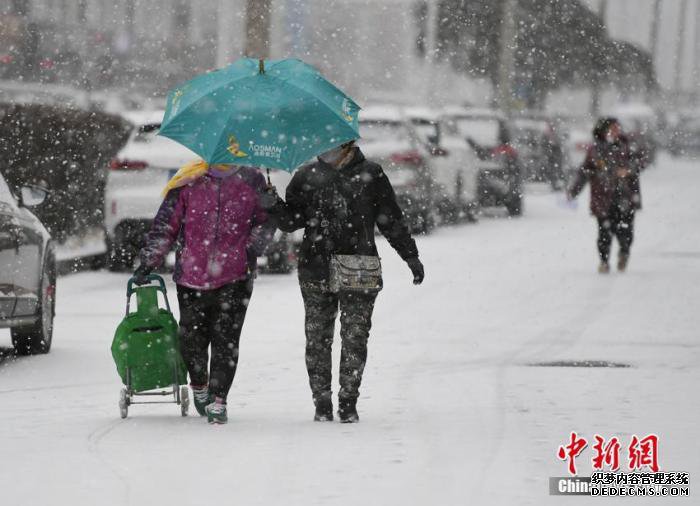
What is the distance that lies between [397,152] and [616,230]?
453 centimetres

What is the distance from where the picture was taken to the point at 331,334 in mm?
8820

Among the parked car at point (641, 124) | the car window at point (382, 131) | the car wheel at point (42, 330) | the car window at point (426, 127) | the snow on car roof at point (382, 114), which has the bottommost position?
the parked car at point (641, 124)

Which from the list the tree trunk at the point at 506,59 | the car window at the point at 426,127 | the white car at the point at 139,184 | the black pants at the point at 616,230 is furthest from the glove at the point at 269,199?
the tree trunk at the point at 506,59

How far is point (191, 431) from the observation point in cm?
859

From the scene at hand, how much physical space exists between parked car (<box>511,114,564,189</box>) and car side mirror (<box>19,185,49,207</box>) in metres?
25.2

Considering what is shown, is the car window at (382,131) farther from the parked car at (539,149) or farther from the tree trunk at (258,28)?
the parked car at (539,149)

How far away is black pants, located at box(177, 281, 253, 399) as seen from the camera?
875 cm

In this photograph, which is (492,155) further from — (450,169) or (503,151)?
(450,169)

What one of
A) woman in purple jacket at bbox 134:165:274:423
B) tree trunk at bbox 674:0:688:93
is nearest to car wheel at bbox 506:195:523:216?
woman in purple jacket at bbox 134:165:274:423

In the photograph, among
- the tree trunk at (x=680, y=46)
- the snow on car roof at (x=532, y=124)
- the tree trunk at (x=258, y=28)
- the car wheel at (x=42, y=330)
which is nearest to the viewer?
the car wheel at (x=42, y=330)

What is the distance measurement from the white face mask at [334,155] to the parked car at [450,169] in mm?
15968

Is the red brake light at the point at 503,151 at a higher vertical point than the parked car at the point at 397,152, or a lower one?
lower

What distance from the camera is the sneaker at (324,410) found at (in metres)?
8.88

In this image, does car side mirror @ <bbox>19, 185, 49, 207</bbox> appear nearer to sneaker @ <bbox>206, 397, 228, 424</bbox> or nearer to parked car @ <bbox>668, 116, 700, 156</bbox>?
sneaker @ <bbox>206, 397, 228, 424</bbox>
